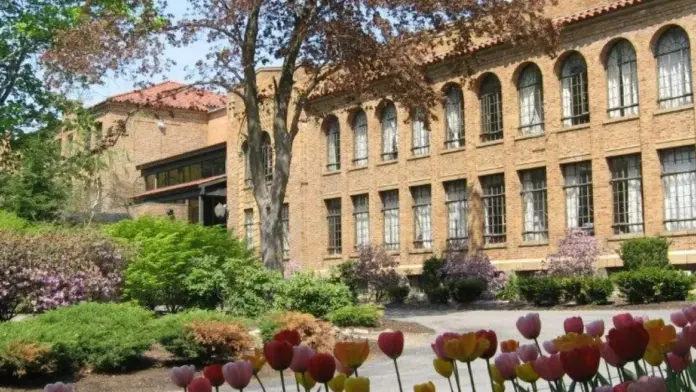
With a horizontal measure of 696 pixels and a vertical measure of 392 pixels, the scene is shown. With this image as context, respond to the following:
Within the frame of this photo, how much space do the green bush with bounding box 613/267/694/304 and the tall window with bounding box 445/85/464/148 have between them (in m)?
11.3

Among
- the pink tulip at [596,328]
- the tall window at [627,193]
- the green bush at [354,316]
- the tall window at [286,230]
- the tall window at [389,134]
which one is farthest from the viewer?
the tall window at [286,230]

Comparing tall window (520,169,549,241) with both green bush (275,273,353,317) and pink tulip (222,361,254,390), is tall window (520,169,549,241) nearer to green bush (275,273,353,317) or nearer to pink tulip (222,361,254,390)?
green bush (275,273,353,317)

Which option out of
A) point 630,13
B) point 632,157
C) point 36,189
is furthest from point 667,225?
point 36,189

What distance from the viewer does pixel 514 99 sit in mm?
30516

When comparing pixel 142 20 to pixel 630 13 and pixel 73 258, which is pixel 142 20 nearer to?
pixel 73 258

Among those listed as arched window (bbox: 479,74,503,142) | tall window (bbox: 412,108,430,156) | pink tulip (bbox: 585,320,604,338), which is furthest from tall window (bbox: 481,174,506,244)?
pink tulip (bbox: 585,320,604,338)

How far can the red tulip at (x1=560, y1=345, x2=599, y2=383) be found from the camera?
210 cm

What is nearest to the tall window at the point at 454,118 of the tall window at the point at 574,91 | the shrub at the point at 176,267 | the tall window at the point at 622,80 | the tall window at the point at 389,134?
the tall window at the point at 389,134

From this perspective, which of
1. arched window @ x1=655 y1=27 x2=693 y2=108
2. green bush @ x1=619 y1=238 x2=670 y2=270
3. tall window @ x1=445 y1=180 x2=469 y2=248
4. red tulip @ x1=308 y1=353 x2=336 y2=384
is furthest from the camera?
tall window @ x1=445 y1=180 x2=469 y2=248

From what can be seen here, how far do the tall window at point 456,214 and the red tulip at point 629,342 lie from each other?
30.2 m

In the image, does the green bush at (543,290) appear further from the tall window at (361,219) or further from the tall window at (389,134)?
the tall window at (361,219)

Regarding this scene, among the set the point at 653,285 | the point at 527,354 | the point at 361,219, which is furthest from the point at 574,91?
the point at 527,354

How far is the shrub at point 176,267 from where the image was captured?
20.2 metres

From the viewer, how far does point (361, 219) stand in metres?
37.3
